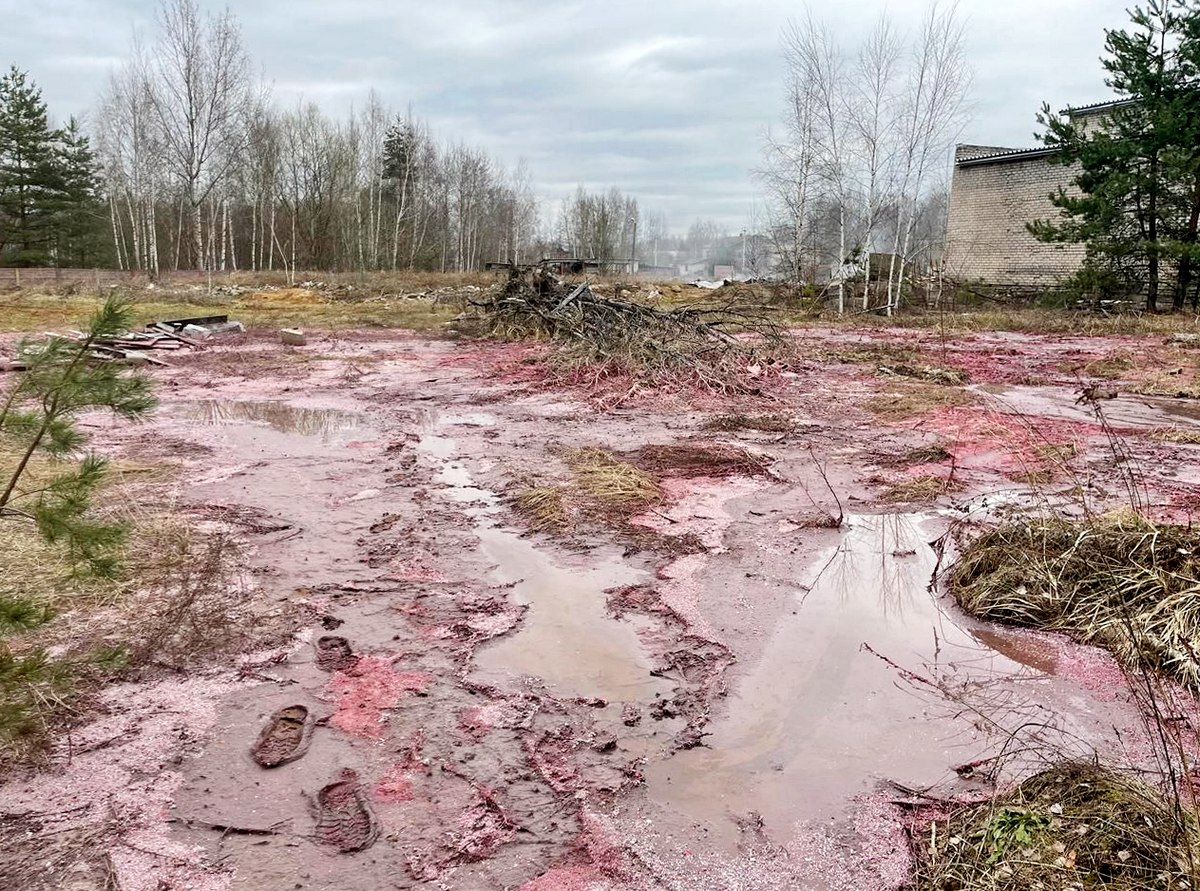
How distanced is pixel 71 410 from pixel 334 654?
61.8 inches

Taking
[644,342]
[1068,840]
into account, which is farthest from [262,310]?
[1068,840]

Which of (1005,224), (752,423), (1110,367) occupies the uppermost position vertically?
(1005,224)

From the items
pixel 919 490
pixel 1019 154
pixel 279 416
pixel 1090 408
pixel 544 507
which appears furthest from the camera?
pixel 1019 154

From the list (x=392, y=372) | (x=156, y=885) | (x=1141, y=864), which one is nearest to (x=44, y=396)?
(x=156, y=885)

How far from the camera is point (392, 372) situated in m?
13.5

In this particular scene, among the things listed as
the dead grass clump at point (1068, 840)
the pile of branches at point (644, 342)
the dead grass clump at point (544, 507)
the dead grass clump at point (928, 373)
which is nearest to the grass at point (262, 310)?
the pile of branches at point (644, 342)

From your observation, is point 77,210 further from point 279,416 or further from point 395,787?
point 395,787

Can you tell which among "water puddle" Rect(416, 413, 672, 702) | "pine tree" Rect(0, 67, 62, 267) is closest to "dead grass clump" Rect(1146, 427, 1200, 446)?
"water puddle" Rect(416, 413, 672, 702)

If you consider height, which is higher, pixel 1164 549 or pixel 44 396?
pixel 44 396

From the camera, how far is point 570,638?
4023 millimetres

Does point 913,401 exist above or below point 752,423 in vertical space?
above

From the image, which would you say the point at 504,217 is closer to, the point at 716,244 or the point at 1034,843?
the point at 1034,843

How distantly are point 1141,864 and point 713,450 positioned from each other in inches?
228

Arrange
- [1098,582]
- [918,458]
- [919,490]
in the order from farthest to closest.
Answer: [918,458] < [919,490] < [1098,582]
